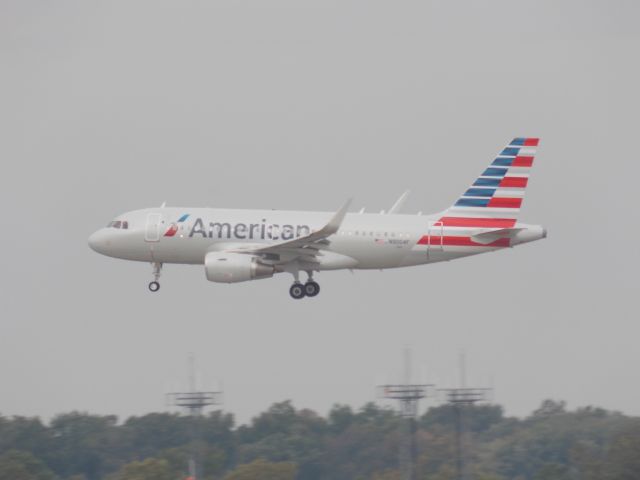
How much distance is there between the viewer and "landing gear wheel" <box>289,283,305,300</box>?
7825 centimetres

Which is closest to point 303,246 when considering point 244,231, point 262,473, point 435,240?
point 244,231

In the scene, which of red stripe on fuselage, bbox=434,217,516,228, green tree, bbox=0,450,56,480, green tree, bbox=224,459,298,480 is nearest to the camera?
red stripe on fuselage, bbox=434,217,516,228

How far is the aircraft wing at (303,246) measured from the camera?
239 feet

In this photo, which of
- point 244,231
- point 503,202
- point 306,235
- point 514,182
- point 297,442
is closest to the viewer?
point 306,235

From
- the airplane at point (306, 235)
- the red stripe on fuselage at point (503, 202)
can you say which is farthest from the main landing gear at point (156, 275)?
the red stripe on fuselage at point (503, 202)

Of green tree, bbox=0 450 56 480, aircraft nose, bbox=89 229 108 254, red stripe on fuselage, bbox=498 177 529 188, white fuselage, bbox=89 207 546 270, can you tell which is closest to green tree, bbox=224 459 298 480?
green tree, bbox=0 450 56 480

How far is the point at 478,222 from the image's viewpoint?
77.8 meters

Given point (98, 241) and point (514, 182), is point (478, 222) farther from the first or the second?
point (98, 241)

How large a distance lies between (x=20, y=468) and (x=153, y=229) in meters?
45.7

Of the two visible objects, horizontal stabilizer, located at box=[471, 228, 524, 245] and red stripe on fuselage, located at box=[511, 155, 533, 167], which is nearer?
horizontal stabilizer, located at box=[471, 228, 524, 245]

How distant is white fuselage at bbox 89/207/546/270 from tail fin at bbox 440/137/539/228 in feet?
3.56

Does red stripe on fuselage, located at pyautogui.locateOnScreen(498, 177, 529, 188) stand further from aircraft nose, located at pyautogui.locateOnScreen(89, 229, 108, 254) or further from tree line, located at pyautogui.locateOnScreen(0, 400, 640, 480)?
tree line, located at pyautogui.locateOnScreen(0, 400, 640, 480)

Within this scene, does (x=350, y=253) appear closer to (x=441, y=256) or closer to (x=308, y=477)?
(x=441, y=256)

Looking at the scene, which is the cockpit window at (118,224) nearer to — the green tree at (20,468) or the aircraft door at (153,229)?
the aircraft door at (153,229)
